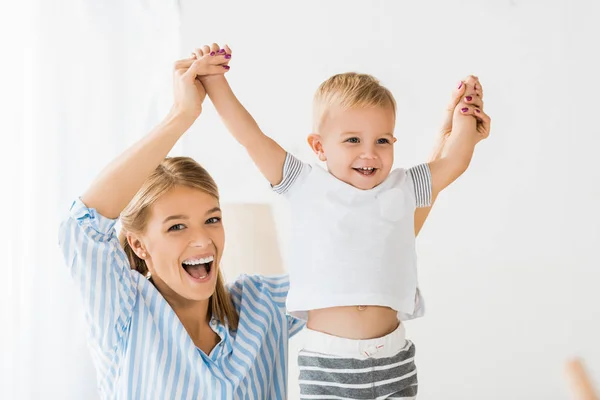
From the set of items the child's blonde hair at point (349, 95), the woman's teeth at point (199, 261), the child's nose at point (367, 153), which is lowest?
the woman's teeth at point (199, 261)

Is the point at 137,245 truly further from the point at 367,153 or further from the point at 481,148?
the point at 481,148

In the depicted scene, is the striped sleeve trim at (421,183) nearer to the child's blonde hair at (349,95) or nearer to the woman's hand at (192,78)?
the child's blonde hair at (349,95)

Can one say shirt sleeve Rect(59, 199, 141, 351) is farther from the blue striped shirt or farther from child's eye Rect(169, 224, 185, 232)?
child's eye Rect(169, 224, 185, 232)

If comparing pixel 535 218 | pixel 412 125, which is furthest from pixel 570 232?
pixel 412 125

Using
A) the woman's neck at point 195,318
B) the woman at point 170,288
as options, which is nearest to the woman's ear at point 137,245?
the woman at point 170,288

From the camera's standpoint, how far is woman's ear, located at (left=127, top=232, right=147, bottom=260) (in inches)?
59.7

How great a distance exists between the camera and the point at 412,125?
205 centimetres

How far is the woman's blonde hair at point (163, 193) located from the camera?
151 centimetres

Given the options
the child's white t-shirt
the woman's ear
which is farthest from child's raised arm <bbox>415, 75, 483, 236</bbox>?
the woman's ear

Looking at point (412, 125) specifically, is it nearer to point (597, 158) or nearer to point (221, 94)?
point (597, 158)

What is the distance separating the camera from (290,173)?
1.37 meters

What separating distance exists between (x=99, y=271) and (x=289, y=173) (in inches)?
15.1

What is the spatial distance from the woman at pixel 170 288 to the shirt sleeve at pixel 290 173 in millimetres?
189

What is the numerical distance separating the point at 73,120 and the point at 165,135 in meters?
0.58
